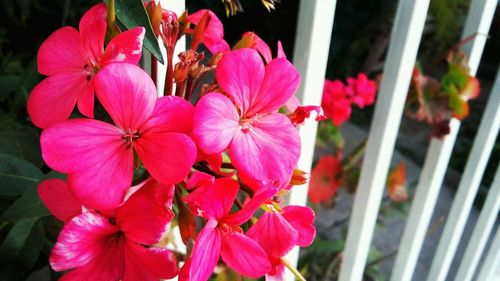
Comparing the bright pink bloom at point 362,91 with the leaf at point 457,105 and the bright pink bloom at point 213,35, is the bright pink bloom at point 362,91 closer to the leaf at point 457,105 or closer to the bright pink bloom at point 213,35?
the leaf at point 457,105

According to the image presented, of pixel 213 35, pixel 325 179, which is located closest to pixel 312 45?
pixel 213 35

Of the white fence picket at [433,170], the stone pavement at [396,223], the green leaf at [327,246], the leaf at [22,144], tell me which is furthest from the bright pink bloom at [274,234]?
the stone pavement at [396,223]

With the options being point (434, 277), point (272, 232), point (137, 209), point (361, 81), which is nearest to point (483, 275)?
point (434, 277)

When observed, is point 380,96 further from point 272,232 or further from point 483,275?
point 483,275

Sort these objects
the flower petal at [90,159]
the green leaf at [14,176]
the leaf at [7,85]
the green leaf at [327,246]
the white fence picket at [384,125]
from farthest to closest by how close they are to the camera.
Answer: the green leaf at [327,246] → the leaf at [7,85] → the white fence picket at [384,125] → the green leaf at [14,176] → the flower petal at [90,159]

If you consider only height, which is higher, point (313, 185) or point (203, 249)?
point (203, 249)

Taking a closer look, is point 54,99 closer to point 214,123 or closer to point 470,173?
point 214,123
